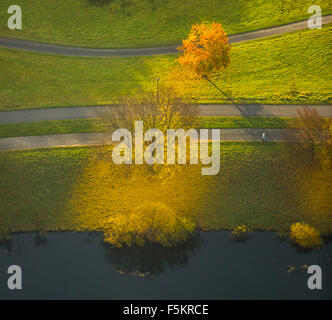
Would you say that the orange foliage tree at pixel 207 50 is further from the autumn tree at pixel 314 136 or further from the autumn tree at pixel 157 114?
the autumn tree at pixel 314 136

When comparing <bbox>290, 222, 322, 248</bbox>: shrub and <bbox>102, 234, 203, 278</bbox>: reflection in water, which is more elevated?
<bbox>290, 222, 322, 248</bbox>: shrub

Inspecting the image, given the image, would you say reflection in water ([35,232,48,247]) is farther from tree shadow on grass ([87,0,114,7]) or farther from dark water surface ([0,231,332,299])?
tree shadow on grass ([87,0,114,7])

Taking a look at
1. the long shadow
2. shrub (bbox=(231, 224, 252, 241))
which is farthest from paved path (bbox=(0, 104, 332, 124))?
shrub (bbox=(231, 224, 252, 241))

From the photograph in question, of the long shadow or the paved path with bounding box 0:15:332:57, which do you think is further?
the paved path with bounding box 0:15:332:57

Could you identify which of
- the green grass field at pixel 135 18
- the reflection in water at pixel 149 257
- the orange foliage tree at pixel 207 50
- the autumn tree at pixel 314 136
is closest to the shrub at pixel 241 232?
the reflection in water at pixel 149 257

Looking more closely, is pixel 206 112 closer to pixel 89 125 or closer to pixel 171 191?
pixel 171 191
